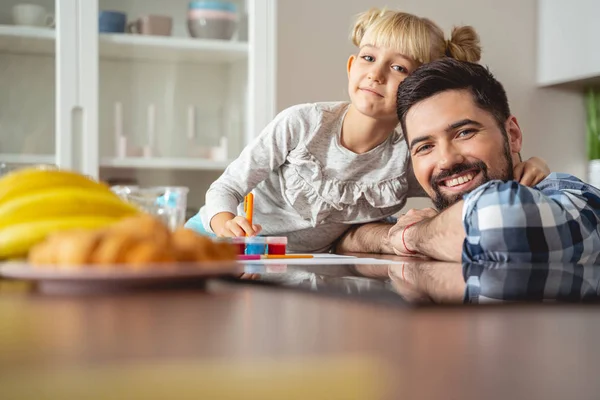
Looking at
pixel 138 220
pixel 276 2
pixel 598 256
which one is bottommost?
pixel 598 256

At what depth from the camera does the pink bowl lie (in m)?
2.81

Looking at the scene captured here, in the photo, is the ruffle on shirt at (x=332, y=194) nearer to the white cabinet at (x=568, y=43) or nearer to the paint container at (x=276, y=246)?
the paint container at (x=276, y=246)

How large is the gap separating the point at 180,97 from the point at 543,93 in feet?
5.47

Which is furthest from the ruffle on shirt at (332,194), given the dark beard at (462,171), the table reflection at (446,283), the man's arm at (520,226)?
the table reflection at (446,283)

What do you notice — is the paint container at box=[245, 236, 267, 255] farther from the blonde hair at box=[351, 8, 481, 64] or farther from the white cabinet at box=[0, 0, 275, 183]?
the white cabinet at box=[0, 0, 275, 183]

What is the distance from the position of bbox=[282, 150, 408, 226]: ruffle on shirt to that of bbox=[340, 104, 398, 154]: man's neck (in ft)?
0.30

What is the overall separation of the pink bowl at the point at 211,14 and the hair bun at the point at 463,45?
1.05 metres

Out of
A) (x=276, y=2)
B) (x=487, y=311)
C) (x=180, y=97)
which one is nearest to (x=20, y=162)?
(x=180, y=97)

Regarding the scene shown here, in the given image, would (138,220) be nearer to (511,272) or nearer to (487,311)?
(487,311)

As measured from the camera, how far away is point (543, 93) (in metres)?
3.51

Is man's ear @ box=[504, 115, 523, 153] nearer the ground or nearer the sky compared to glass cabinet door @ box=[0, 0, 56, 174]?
nearer the ground

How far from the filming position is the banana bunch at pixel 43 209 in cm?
58

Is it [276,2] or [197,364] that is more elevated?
[276,2]

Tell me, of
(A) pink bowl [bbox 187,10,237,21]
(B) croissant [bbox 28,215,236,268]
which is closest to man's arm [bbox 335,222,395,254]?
(A) pink bowl [bbox 187,10,237,21]
